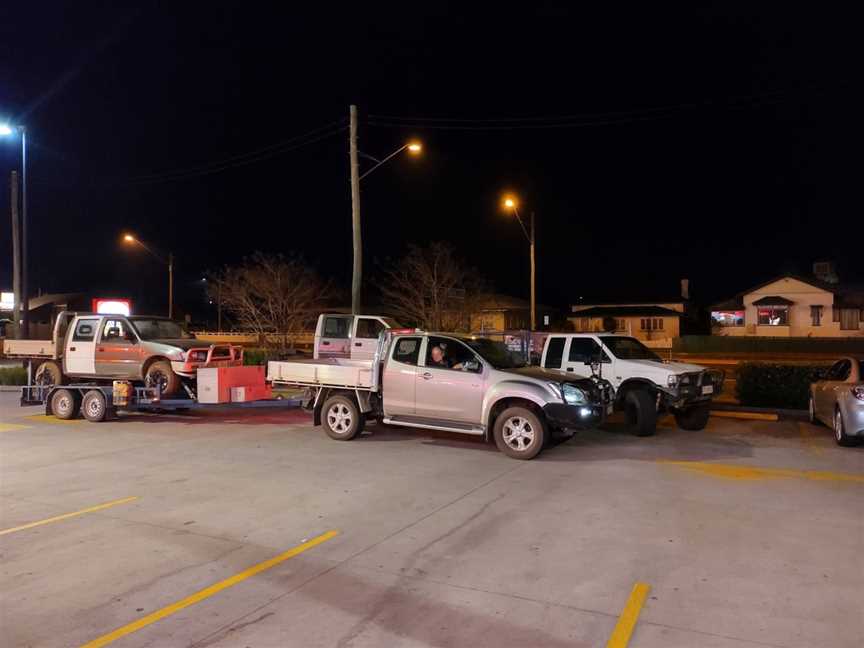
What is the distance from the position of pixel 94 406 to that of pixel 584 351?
10.1m

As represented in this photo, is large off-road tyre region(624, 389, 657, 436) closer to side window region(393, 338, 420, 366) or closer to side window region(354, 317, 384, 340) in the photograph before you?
side window region(393, 338, 420, 366)

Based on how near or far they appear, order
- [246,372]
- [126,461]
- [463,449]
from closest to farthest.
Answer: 1. [126,461]
2. [463,449]
3. [246,372]

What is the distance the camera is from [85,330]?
1411 centimetres

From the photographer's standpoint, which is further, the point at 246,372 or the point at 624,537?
the point at 246,372

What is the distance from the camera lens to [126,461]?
979 cm

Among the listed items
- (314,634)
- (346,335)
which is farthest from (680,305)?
(314,634)

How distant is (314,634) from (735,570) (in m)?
3.31

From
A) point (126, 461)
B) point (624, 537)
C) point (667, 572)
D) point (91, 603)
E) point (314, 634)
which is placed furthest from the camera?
point (126, 461)

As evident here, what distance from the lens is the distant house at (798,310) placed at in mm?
44344

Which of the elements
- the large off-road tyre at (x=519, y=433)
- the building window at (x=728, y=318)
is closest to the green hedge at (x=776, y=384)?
the large off-road tyre at (x=519, y=433)

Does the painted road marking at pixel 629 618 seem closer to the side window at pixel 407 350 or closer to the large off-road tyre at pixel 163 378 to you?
the side window at pixel 407 350

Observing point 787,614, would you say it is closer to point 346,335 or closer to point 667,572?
point 667,572

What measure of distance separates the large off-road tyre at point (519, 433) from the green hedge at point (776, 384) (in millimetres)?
8040

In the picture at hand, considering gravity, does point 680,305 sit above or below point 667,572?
above
